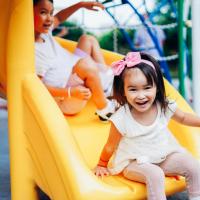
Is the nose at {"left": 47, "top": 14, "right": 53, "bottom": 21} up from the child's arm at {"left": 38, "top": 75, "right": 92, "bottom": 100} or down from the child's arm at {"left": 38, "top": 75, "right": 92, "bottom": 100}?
up

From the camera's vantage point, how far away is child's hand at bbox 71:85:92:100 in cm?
261

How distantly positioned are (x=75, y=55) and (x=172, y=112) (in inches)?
33.1

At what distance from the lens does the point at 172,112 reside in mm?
2176

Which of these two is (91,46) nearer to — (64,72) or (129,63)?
(64,72)

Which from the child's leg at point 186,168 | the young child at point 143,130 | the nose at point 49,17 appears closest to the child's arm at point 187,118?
the young child at point 143,130

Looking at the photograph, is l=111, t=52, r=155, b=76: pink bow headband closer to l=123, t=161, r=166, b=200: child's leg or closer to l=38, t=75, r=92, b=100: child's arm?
l=123, t=161, r=166, b=200: child's leg

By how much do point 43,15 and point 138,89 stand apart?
783 millimetres

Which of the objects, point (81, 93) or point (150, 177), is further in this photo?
point (81, 93)

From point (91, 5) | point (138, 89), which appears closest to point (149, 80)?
point (138, 89)

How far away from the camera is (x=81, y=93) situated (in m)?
2.61

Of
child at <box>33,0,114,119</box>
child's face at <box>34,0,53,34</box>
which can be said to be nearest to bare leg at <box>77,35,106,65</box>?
child at <box>33,0,114,119</box>

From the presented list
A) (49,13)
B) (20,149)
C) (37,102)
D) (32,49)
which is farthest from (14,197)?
(49,13)

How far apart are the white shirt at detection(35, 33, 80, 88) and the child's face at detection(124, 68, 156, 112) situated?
2.14ft

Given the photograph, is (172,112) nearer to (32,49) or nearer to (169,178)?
(169,178)
